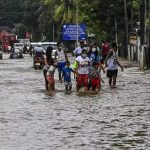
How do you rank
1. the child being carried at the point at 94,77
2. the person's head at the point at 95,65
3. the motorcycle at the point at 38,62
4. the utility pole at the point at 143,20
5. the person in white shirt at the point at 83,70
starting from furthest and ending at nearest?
the motorcycle at the point at 38,62
the utility pole at the point at 143,20
the person's head at the point at 95,65
the child being carried at the point at 94,77
the person in white shirt at the point at 83,70

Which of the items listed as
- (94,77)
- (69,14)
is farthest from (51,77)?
(69,14)

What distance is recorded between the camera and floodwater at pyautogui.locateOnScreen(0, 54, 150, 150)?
11.8 metres

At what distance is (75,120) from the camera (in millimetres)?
15180

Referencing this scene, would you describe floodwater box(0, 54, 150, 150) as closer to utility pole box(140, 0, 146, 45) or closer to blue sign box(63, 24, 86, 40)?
utility pole box(140, 0, 146, 45)

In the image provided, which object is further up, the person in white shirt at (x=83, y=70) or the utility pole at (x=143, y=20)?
the utility pole at (x=143, y=20)

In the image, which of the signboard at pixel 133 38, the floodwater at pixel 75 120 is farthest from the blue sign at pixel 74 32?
the floodwater at pixel 75 120

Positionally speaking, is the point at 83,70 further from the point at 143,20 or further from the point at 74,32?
the point at 74,32

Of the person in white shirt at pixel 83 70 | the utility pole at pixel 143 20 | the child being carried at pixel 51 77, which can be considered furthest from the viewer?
the utility pole at pixel 143 20

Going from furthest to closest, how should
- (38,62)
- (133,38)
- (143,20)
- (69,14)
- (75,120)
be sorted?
(69,14) < (133,38) < (38,62) < (143,20) < (75,120)

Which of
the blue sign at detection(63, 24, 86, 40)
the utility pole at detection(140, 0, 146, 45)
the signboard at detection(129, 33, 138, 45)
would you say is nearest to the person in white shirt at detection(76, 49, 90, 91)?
the utility pole at detection(140, 0, 146, 45)

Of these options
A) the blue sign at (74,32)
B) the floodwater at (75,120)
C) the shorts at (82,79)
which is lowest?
the floodwater at (75,120)

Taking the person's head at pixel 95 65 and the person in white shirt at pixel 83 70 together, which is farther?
the person's head at pixel 95 65

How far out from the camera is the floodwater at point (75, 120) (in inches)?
466

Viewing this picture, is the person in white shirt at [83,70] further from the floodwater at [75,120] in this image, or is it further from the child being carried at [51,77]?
the child being carried at [51,77]
